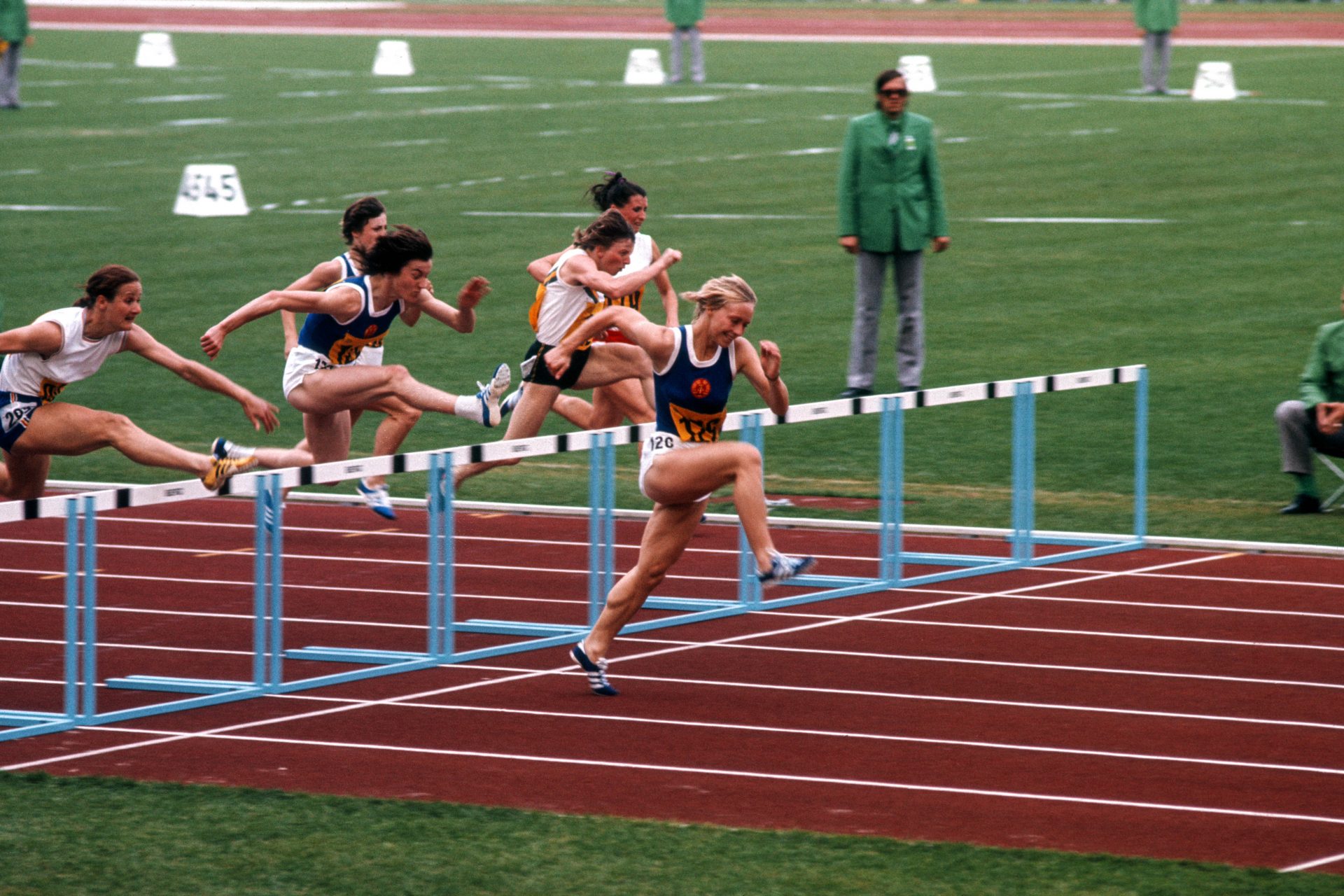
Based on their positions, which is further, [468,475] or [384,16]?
[384,16]

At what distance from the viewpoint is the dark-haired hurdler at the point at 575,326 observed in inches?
456

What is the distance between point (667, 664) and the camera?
945cm

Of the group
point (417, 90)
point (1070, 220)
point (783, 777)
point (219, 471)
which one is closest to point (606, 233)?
point (219, 471)

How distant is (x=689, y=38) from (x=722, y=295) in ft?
98.0

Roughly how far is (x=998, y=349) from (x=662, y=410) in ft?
26.9

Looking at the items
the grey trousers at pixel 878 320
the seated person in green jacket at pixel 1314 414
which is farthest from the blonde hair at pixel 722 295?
the grey trousers at pixel 878 320

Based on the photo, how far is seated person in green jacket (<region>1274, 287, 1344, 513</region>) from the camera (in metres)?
11.9

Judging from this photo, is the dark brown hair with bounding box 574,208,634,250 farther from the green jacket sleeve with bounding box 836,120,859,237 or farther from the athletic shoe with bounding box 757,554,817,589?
the green jacket sleeve with bounding box 836,120,859,237

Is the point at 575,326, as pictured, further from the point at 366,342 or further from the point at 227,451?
the point at 227,451

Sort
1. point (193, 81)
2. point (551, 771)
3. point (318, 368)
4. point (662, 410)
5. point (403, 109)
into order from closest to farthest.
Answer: point (551, 771)
point (662, 410)
point (318, 368)
point (403, 109)
point (193, 81)

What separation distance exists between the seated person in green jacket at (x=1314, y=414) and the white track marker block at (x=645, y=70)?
84.2ft

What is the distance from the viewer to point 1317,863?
673cm

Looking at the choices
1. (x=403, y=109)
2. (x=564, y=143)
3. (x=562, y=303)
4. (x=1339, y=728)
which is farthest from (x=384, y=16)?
(x=1339, y=728)

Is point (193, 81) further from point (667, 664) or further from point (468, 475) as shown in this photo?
point (667, 664)
